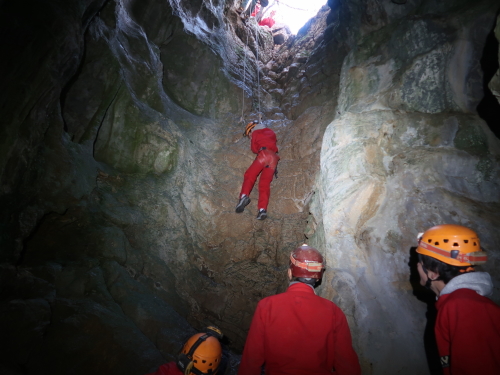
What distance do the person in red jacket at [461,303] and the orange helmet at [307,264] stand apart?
3.17 ft

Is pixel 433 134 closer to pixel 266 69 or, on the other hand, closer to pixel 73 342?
pixel 73 342

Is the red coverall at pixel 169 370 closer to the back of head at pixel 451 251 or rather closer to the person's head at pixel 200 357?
the person's head at pixel 200 357

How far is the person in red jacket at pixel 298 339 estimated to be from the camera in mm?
2213

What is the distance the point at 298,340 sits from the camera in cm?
223

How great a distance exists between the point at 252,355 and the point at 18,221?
422 centimetres

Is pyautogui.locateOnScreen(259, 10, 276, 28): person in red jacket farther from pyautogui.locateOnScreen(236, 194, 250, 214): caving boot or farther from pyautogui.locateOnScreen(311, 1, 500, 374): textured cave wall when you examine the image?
pyautogui.locateOnScreen(236, 194, 250, 214): caving boot

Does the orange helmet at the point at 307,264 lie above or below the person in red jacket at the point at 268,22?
below

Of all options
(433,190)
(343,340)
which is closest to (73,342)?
(343,340)

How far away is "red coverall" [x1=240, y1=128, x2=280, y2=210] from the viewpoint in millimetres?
5785

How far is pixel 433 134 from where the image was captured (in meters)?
3.75

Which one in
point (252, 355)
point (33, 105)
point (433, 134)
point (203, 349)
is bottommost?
point (203, 349)

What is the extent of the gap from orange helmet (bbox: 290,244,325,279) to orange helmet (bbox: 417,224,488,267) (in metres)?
1.00

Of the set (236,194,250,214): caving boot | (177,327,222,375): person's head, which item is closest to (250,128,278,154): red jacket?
(236,194,250,214): caving boot

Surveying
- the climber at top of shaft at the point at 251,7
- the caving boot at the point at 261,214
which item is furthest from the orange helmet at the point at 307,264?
the climber at top of shaft at the point at 251,7
